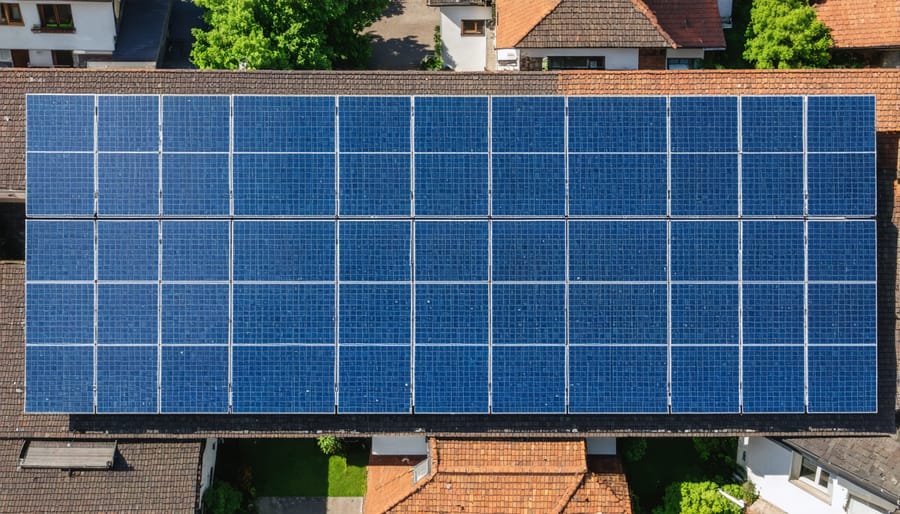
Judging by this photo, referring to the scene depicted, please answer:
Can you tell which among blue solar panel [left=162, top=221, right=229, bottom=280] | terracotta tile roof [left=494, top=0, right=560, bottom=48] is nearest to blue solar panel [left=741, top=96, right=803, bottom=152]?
terracotta tile roof [left=494, top=0, right=560, bottom=48]

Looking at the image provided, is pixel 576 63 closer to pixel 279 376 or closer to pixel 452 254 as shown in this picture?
pixel 452 254

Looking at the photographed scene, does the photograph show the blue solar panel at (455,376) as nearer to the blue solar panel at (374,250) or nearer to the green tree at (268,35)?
the blue solar panel at (374,250)

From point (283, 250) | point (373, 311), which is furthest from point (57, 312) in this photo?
point (373, 311)

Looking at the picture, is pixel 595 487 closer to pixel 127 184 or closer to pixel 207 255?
pixel 207 255

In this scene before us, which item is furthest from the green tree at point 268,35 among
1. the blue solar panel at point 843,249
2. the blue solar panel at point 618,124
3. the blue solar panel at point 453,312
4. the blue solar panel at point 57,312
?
the blue solar panel at point 843,249

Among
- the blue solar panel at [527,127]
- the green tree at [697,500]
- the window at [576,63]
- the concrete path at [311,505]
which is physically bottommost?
the concrete path at [311,505]

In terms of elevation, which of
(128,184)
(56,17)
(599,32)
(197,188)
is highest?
(56,17)

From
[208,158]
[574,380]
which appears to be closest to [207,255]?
[208,158]

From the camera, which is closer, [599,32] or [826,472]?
[826,472]
